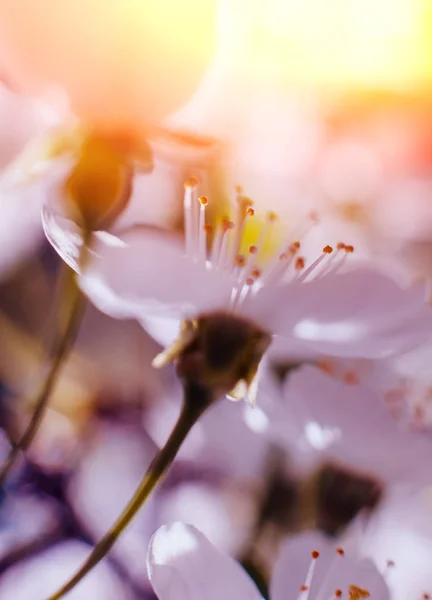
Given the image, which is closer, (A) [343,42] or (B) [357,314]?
(B) [357,314]

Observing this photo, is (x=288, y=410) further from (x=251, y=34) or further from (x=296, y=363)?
(x=251, y=34)

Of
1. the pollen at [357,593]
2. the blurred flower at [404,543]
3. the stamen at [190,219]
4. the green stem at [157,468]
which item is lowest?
the blurred flower at [404,543]

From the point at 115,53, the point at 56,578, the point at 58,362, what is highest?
the point at 115,53

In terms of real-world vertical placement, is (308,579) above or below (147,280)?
below

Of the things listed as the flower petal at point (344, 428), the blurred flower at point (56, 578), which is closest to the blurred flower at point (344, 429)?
the flower petal at point (344, 428)

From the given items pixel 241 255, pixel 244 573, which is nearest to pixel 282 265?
pixel 241 255

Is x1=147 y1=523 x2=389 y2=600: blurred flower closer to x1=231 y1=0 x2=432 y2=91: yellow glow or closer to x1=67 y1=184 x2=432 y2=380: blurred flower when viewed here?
x1=67 y1=184 x2=432 y2=380: blurred flower

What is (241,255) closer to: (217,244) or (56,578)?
(217,244)

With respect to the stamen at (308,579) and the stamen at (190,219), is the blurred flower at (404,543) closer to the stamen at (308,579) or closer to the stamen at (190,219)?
the stamen at (308,579)
